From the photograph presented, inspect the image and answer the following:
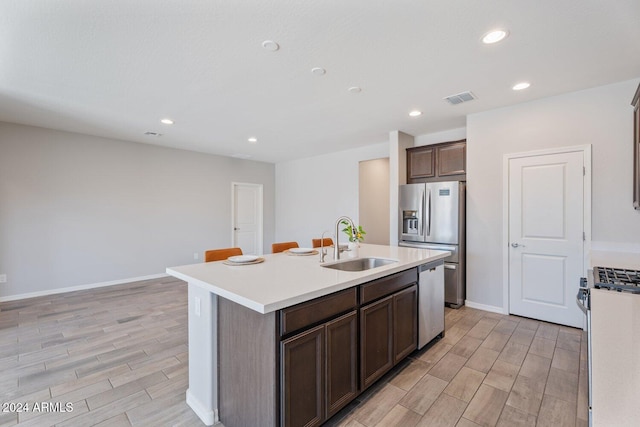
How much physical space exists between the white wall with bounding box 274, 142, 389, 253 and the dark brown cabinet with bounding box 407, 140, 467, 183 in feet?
3.00

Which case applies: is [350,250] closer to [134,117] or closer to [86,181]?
[134,117]

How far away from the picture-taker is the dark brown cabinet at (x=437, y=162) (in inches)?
161

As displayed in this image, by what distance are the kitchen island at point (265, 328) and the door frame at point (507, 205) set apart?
2173 mm

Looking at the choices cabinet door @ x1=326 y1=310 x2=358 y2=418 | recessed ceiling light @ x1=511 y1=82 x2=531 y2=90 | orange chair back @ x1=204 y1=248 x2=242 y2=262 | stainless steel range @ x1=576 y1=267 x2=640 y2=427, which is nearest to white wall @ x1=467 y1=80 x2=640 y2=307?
recessed ceiling light @ x1=511 y1=82 x2=531 y2=90

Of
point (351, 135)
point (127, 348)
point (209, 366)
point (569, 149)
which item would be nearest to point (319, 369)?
point (209, 366)

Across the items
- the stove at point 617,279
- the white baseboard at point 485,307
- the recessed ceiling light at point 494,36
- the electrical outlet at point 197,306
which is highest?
the recessed ceiling light at point 494,36

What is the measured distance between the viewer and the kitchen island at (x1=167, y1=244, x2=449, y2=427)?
1.39 metres

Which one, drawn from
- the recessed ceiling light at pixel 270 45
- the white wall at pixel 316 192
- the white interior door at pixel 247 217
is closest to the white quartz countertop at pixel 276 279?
the recessed ceiling light at pixel 270 45

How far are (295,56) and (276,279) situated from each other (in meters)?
1.82

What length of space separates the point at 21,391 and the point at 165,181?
4.16 metres

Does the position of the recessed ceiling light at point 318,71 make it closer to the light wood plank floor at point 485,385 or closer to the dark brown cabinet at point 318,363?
the dark brown cabinet at point 318,363

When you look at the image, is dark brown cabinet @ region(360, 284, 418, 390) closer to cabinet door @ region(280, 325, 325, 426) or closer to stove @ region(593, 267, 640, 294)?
cabinet door @ region(280, 325, 325, 426)

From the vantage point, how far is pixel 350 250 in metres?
2.79

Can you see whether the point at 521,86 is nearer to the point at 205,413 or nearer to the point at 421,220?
the point at 421,220
